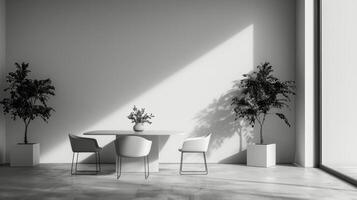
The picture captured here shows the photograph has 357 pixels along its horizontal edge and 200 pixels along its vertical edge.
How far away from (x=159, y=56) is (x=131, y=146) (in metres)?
2.71

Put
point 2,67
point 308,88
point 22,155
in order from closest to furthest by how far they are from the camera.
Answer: point 308,88, point 22,155, point 2,67

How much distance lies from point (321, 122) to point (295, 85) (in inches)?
40.4

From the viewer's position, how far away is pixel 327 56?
7.94 m

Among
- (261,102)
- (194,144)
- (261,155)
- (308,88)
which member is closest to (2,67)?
(194,144)

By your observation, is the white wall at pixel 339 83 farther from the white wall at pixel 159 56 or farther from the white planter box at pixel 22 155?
the white planter box at pixel 22 155

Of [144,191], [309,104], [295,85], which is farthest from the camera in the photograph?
[295,85]

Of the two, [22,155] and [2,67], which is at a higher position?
[2,67]

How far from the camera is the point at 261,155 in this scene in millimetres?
8211

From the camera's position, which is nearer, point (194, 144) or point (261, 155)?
point (194, 144)

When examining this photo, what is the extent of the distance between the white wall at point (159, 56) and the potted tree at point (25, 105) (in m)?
0.50

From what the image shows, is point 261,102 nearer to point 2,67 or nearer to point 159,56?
point 159,56

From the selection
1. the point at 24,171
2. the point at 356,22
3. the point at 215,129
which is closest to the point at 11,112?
the point at 24,171

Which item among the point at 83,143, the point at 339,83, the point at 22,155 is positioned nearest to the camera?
the point at 83,143

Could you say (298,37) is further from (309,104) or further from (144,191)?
(144,191)
